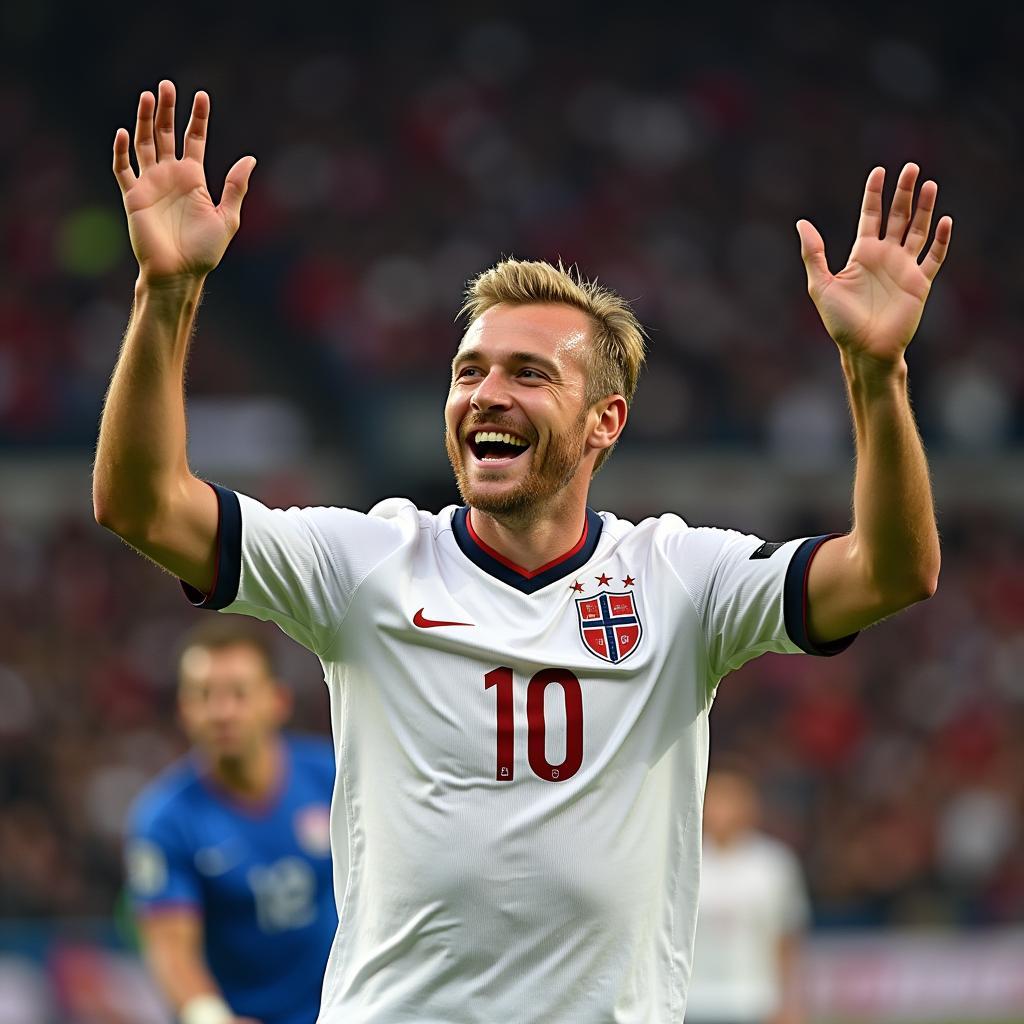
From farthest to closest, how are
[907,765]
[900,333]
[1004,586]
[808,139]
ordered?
[808,139]
[1004,586]
[907,765]
[900,333]

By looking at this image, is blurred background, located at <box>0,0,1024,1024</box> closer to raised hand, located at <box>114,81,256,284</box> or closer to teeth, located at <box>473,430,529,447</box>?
teeth, located at <box>473,430,529,447</box>

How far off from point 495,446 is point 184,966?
289 cm

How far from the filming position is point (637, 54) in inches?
843

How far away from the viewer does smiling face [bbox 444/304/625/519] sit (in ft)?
12.9

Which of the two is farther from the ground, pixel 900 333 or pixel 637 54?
pixel 637 54

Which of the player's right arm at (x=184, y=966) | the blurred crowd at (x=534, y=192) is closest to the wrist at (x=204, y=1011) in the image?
the player's right arm at (x=184, y=966)

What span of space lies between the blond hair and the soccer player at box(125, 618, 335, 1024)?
2.64 m

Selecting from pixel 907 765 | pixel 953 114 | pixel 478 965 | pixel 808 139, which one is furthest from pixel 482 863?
pixel 953 114

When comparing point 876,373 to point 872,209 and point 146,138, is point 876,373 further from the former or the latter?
point 146,138

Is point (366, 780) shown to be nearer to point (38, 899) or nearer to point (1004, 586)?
point (38, 899)

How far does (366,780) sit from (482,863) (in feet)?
1.07

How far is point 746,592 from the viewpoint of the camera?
12.7 ft

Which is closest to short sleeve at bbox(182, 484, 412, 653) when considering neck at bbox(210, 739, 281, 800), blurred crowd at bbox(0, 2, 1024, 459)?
neck at bbox(210, 739, 281, 800)

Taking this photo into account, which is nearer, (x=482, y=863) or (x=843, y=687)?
(x=482, y=863)
